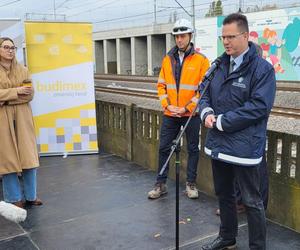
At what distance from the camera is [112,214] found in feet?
15.0

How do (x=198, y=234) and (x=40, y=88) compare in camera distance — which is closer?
(x=198, y=234)

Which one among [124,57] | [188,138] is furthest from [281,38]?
[124,57]

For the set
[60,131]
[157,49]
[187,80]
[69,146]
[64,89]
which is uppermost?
[157,49]

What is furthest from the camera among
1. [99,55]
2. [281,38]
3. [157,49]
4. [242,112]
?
[99,55]

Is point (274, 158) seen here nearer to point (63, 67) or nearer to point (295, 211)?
point (295, 211)

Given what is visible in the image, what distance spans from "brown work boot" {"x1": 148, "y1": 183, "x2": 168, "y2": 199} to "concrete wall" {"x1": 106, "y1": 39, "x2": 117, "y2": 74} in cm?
5339

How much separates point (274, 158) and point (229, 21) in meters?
1.69

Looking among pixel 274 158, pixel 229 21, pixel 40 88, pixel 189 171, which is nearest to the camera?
pixel 229 21

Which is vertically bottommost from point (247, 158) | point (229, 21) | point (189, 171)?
point (189, 171)

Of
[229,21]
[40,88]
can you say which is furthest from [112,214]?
[40,88]

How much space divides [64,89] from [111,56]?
52.8m

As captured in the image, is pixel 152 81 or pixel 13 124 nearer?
pixel 13 124

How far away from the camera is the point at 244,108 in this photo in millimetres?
3090

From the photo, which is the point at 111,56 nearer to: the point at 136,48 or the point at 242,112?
the point at 136,48
